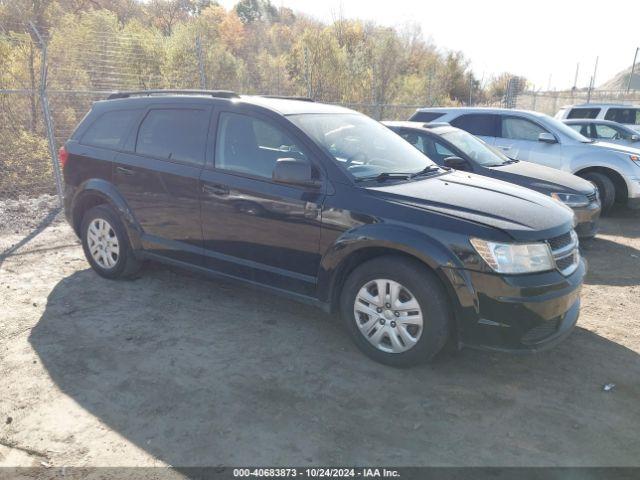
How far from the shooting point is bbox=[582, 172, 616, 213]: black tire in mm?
8172

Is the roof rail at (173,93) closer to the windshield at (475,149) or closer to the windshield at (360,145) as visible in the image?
the windshield at (360,145)

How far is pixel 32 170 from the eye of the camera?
8.97 m

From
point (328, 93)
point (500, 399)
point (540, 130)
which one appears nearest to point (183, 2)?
point (328, 93)

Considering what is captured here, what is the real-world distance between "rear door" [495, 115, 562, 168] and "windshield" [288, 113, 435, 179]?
15.1ft

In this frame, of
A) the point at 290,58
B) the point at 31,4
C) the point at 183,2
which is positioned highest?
the point at 183,2

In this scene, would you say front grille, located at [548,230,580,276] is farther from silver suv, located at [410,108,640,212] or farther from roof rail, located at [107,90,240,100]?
silver suv, located at [410,108,640,212]

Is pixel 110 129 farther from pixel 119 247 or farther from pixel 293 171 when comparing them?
pixel 293 171

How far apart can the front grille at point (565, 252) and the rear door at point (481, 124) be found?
17.5 ft

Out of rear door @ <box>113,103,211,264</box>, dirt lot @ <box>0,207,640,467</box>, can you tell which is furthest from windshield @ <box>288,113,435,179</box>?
dirt lot @ <box>0,207,640,467</box>

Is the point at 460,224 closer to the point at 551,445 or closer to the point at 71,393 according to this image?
the point at 551,445

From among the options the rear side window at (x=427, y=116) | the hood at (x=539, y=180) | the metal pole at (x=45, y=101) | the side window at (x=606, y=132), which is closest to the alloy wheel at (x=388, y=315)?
the hood at (x=539, y=180)

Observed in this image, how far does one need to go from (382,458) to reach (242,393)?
1.00 metres

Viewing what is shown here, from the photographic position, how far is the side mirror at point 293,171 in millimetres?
3449

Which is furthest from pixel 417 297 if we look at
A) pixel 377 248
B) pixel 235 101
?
pixel 235 101
